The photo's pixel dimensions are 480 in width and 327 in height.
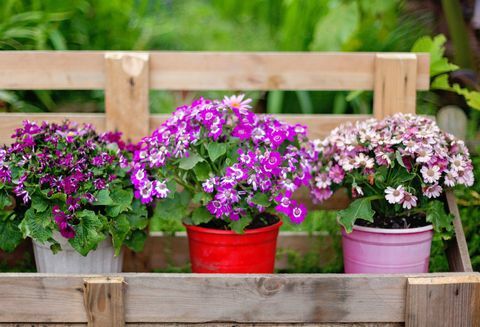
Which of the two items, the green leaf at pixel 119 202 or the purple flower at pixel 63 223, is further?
the green leaf at pixel 119 202

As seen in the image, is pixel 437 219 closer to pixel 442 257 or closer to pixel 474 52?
pixel 442 257

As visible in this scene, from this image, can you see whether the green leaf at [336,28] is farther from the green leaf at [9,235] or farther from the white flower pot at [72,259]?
the green leaf at [9,235]

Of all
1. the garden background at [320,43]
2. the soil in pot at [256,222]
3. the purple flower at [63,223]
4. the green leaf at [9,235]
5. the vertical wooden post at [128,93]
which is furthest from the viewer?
the garden background at [320,43]

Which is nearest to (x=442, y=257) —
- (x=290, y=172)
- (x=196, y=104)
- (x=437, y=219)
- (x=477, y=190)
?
(x=477, y=190)

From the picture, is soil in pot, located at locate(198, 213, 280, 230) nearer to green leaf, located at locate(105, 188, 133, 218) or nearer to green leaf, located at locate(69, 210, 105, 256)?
green leaf, located at locate(105, 188, 133, 218)

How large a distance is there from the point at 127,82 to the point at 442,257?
4.90 feet

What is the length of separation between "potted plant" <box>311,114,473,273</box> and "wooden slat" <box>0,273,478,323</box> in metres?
0.27

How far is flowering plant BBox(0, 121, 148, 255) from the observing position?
2.21m

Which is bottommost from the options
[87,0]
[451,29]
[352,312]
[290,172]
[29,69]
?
[352,312]

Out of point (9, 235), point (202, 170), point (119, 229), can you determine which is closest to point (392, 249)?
point (202, 170)

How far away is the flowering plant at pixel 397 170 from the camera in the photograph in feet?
7.56

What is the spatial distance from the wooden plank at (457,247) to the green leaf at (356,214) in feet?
1.14

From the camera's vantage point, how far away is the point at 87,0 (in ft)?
13.8

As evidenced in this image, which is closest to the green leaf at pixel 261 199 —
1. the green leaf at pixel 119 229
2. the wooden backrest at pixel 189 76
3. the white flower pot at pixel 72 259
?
the green leaf at pixel 119 229
